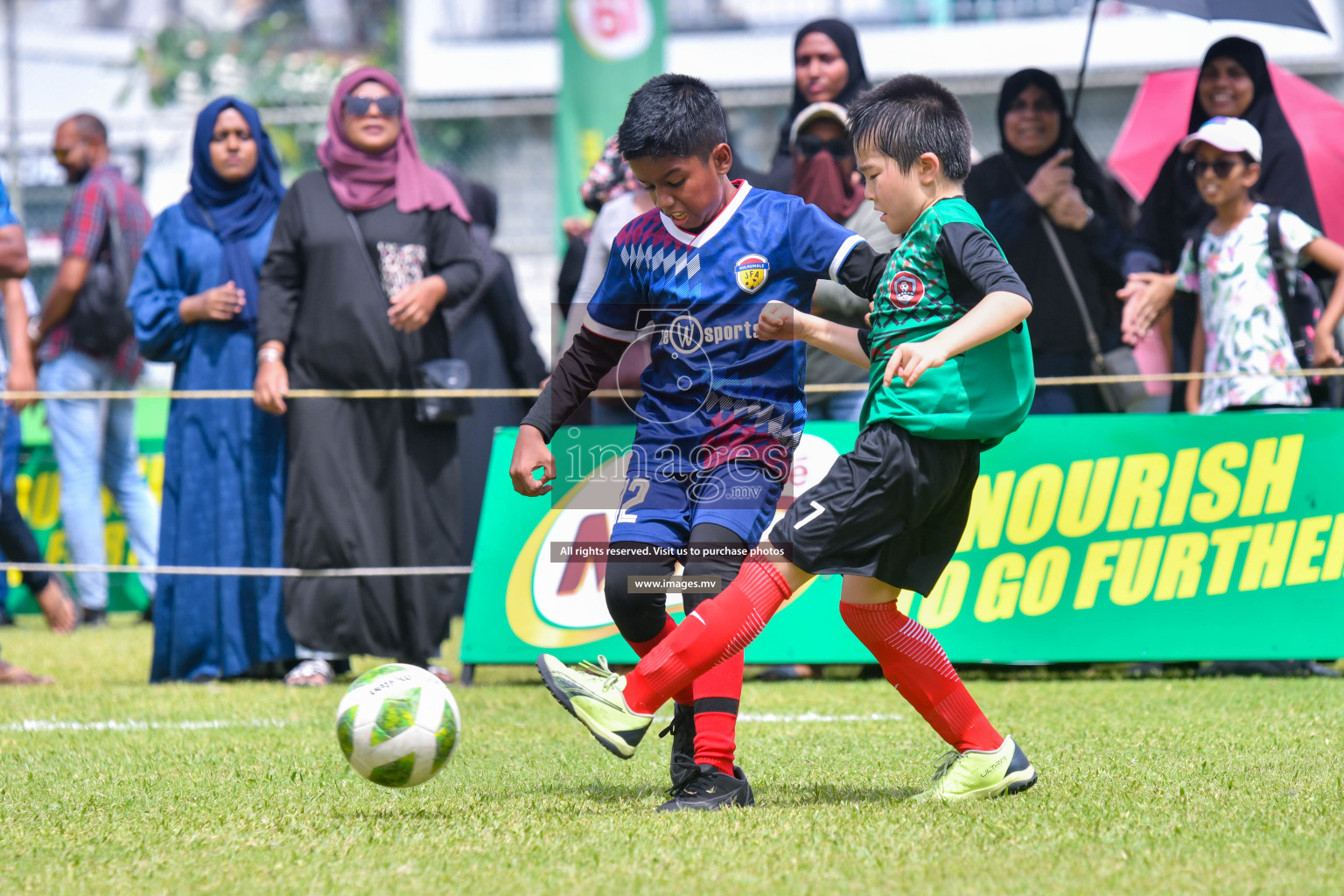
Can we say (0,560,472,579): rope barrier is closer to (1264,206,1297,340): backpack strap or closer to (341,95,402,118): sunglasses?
(341,95,402,118): sunglasses

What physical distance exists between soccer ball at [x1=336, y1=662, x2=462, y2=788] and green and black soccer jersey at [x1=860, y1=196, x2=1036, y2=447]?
1.25 m

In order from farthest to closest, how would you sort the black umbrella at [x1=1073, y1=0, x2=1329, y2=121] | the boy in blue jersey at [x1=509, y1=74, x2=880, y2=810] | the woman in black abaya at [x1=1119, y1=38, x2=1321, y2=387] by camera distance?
the woman in black abaya at [x1=1119, y1=38, x2=1321, y2=387] → the black umbrella at [x1=1073, y1=0, x2=1329, y2=121] → the boy in blue jersey at [x1=509, y1=74, x2=880, y2=810]

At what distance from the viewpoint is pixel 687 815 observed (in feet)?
11.7

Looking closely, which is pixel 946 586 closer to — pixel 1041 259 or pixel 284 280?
pixel 1041 259

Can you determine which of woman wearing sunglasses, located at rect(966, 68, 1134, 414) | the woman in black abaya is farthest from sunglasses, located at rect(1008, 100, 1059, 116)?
the woman in black abaya

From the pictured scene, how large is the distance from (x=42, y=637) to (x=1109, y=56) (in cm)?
2110

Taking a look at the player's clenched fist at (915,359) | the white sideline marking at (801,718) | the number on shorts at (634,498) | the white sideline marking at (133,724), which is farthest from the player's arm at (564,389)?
the white sideline marking at (133,724)

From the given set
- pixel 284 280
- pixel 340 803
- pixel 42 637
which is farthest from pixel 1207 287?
pixel 42 637

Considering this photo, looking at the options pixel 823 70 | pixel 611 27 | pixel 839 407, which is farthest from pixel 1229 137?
pixel 611 27

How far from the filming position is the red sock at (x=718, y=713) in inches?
148

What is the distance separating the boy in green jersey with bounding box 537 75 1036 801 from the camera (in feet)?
11.8

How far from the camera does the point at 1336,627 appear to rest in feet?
20.9

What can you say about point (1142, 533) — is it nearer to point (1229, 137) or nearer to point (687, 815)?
point (1229, 137)

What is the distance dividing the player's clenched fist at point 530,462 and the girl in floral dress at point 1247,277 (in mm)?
3617
